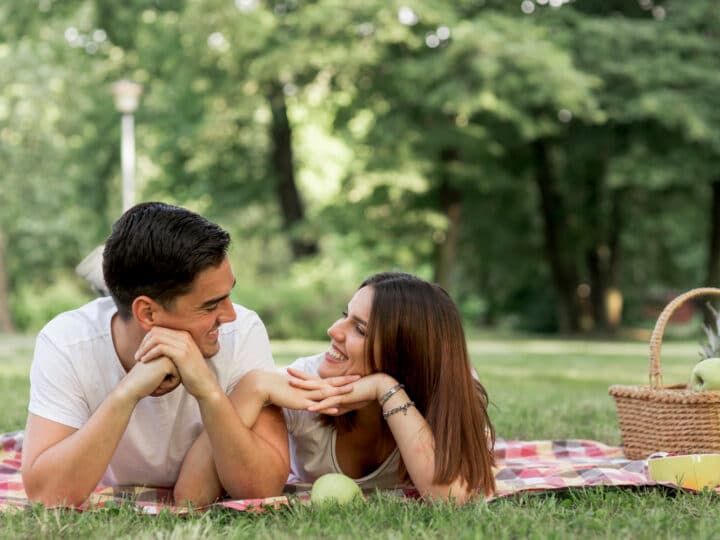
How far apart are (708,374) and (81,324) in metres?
3.30

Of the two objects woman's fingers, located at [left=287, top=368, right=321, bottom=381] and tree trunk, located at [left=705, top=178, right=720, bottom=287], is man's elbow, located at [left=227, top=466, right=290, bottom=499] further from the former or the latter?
tree trunk, located at [left=705, top=178, right=720, bottom=287]

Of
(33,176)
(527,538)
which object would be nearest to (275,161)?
(33,176)

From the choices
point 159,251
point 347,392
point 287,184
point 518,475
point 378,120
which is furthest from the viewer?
point 287,184

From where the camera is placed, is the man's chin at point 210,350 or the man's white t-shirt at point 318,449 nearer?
the man's chin at point 210,350

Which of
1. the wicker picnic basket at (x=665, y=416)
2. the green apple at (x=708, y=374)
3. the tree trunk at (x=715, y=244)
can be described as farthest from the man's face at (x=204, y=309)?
the tree trunk at (x=715, y=244)

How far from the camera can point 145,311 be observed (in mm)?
3664

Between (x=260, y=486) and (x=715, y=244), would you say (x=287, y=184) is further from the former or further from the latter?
(x=260, y=486)

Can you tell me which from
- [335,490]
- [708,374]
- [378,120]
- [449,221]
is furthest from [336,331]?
[449,221]

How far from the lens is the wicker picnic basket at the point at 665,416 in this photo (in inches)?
193

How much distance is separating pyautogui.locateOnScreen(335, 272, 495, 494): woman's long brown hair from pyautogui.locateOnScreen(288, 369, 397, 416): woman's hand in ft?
0.39

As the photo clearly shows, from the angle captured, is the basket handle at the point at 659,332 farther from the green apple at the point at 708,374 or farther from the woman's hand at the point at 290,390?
the woman's hand at the point at 290,390

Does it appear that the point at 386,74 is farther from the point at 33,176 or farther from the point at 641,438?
the point at 641,438

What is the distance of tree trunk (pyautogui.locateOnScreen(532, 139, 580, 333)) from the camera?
962 inches

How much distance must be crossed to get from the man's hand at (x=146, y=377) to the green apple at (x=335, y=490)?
0.80 m
